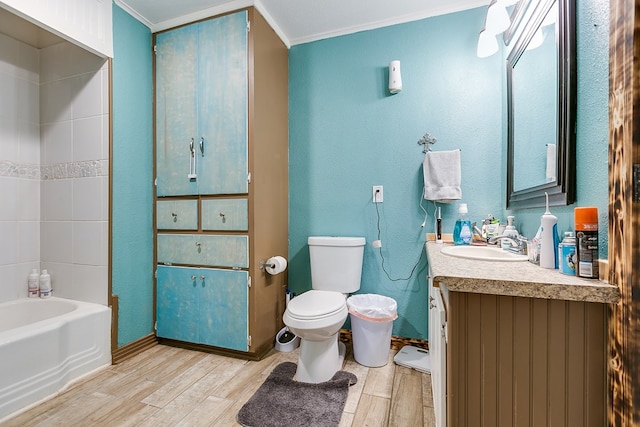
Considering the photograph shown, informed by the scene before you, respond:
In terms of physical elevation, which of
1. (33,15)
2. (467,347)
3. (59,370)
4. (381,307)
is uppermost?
(33,15)

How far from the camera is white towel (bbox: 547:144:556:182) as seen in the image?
1069 mm

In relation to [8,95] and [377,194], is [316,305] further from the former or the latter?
A: [8,95]

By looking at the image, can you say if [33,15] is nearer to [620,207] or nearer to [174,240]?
[174,240]

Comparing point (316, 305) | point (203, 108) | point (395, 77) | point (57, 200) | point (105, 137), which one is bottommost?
point (316, 305)

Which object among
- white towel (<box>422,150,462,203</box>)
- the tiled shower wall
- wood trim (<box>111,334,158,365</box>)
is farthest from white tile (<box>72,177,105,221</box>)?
white towel (<box>422,150,462,203</box>)

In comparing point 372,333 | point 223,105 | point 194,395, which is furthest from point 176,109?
point 372,333

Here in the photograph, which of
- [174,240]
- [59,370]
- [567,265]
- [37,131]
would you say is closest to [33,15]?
[37,131]

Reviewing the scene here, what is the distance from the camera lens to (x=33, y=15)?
1.42 m

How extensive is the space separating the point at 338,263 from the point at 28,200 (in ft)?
7.16

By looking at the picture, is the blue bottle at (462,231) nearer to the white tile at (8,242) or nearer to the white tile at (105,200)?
the white tile at (105,200)

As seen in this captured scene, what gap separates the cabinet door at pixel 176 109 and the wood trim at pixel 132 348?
1.04m

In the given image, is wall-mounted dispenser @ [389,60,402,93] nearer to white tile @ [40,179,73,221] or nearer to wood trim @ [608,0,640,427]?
wood trim @ [608,0,640,427]

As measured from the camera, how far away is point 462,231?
1.75 metres

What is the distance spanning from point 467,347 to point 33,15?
242cm
